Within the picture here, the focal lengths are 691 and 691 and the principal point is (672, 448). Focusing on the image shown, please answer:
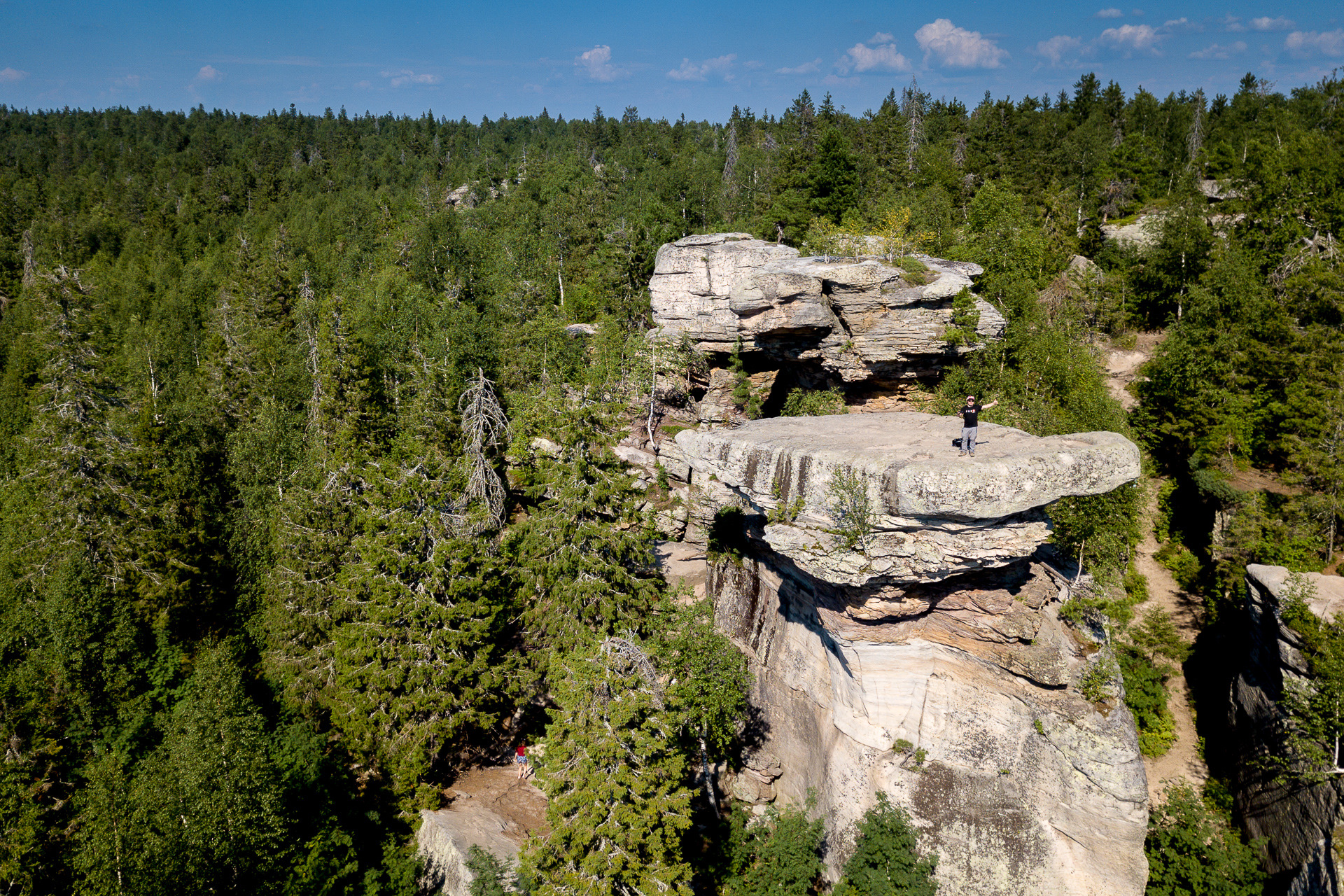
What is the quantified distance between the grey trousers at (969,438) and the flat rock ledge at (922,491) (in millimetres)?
365

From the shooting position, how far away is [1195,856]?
19.9 meters

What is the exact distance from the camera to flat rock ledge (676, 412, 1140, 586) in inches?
637

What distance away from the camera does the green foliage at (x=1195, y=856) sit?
19.3 m

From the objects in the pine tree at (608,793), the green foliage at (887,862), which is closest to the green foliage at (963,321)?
the green foliage at (887,862)

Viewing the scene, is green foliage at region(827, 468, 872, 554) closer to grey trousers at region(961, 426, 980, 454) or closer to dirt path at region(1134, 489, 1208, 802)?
grey trousers at region(961, 426, 980, 454)

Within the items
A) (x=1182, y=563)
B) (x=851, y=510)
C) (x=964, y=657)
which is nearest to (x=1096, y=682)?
(x=964, y=657)

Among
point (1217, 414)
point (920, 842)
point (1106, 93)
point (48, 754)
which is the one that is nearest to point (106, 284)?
point (48, 754)

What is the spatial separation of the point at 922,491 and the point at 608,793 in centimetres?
997

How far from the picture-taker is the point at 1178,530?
31.1 m

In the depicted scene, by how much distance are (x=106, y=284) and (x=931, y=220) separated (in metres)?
67.9

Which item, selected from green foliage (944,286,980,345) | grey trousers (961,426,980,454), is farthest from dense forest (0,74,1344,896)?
grey trousers (961,426,980,454)

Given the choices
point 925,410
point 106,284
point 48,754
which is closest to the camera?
point 48,754

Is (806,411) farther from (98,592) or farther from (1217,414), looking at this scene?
(98,592)

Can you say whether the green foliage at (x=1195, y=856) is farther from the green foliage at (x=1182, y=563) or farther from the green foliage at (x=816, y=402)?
the green foliage at (x=816, y=402)
